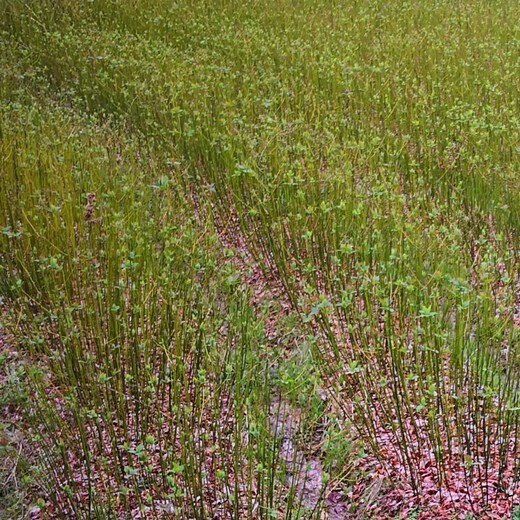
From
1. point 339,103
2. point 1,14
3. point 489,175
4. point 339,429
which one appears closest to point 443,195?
point 489,175

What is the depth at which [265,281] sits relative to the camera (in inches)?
168

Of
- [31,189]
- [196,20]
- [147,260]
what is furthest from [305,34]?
[147,260]

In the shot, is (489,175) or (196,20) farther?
(196,20)

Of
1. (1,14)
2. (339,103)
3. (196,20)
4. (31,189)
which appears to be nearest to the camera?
(31,189)

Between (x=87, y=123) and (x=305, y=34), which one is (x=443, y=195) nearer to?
(x=87, y=123)

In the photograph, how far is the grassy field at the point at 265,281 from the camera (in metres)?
2.76

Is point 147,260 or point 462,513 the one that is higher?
point 147,260

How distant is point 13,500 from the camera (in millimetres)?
2924

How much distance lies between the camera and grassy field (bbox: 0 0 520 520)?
2758 millimetres

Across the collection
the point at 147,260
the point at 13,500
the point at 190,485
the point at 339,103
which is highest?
the point at 339,103

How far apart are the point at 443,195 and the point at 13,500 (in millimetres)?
2960

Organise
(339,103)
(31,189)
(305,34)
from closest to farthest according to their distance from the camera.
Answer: (31,189) < (339,103) < (305,34)

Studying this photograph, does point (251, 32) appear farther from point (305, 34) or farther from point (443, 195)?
point (443, 195)

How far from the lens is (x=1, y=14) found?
910 centimetres
